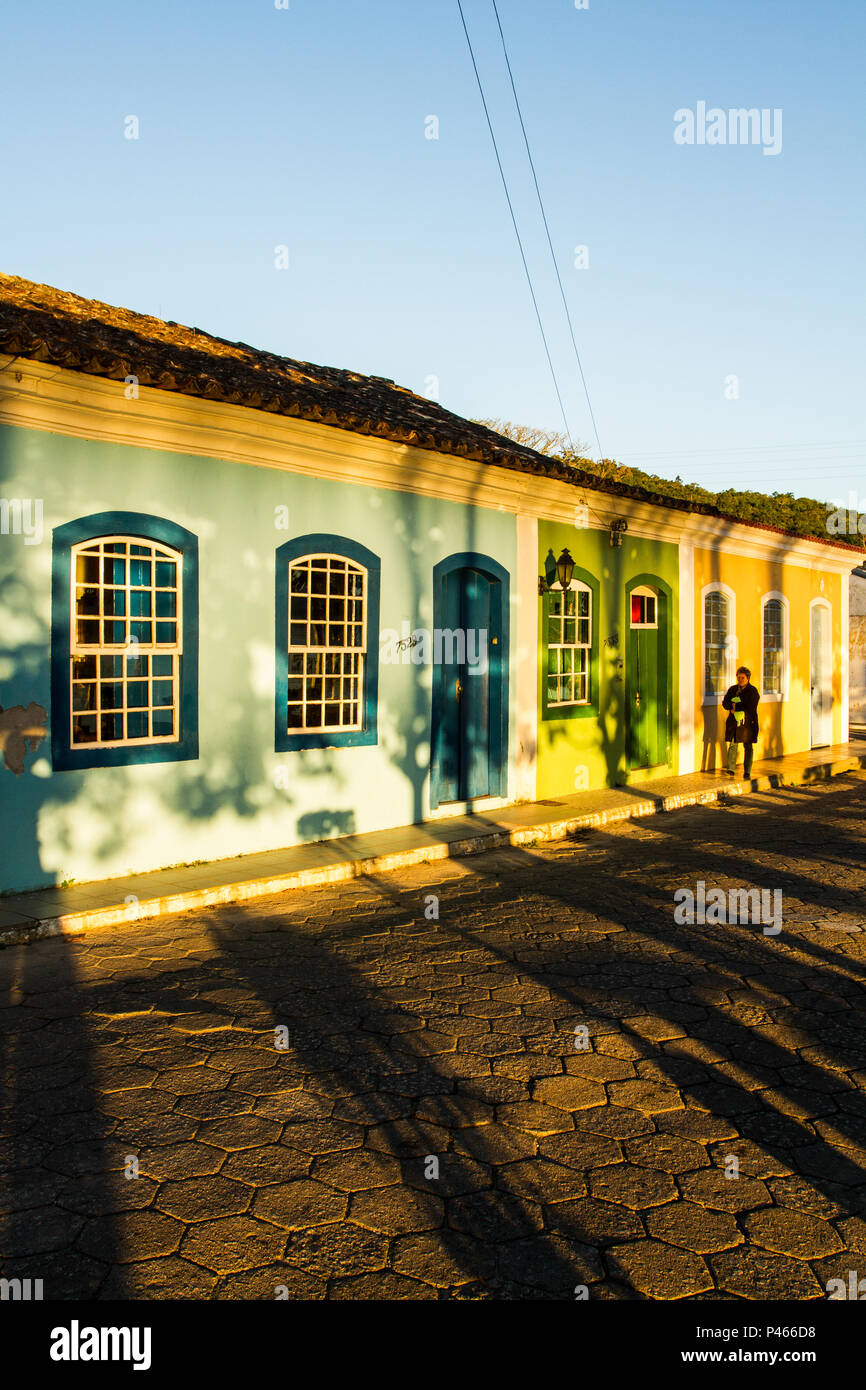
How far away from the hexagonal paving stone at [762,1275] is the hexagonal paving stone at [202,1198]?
1.48m

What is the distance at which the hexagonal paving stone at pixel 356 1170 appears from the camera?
3543 millimetres

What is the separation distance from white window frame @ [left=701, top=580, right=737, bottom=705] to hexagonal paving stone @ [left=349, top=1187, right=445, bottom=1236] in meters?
14.3

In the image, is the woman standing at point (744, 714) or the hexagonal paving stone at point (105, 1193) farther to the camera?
the woman standing at point (744, 714)

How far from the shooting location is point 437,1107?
163 inches

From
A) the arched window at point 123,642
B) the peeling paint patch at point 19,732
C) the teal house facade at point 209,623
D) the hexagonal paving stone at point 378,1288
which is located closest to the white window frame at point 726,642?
the teal house facade at point 209,623

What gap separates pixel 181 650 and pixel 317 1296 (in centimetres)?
625

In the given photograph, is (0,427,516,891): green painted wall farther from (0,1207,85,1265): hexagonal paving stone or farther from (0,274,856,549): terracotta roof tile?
(0,1207,85,1265): hexagonal paving stone

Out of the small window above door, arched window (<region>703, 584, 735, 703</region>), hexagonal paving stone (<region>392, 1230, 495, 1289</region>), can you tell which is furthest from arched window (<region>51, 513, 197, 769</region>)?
arched window (<region>703, 584, 735, 703</region>)

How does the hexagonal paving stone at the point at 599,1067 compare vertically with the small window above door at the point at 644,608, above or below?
below

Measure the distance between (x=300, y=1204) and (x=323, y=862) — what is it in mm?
5451

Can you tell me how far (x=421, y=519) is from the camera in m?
11.0

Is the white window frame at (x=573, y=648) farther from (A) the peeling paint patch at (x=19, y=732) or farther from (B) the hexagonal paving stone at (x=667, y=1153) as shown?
(B) the hexagonal paving stone at (x=667, y=1153)

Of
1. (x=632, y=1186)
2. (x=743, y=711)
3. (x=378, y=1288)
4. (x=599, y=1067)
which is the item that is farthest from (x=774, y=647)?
(x=378, y=1288)
